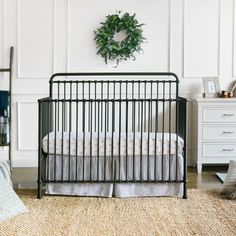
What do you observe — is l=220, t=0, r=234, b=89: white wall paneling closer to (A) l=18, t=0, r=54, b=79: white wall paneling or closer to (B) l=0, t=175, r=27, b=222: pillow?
(A) l=18, t=0, r=54, b=79: white wall paneling

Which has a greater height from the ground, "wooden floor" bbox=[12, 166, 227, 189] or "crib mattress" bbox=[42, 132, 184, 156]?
"crib mattress" bbox=[42, 132, 184, 156]

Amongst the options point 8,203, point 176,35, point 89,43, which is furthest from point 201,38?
point 8,203

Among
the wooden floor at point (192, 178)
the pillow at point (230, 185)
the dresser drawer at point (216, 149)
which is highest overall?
the dresser drawer at point (216, 149)

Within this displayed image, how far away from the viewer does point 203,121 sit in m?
4.76

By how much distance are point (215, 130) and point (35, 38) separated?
2.17 metres

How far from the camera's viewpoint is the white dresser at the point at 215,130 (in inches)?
187

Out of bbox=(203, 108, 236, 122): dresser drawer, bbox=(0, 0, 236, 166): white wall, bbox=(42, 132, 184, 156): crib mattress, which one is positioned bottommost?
bbox=(42, 132, 184, 156): crib mattress

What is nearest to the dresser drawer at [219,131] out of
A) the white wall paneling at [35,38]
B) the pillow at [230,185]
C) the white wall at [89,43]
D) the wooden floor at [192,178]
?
the wooden floor at [192,178]

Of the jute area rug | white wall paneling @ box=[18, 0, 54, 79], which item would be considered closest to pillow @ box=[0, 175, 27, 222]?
the jute area rug

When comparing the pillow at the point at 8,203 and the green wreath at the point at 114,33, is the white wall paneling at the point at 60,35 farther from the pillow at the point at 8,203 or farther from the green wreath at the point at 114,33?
the pillow at the point at 8,203

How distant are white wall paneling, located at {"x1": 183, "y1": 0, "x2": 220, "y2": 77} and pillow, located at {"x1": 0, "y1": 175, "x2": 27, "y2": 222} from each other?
259 centimetres

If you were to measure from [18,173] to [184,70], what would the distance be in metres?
2.10

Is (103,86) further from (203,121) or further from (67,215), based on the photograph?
(67,215)

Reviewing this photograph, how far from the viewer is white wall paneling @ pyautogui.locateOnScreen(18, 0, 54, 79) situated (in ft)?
16.5
